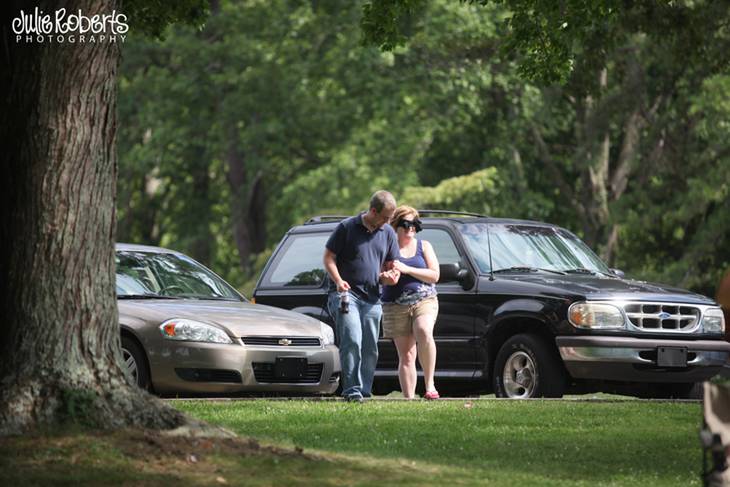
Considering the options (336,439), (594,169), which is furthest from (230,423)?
(594,169)

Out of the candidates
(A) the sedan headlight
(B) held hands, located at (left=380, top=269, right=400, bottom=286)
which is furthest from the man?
(A) the sedan headlight

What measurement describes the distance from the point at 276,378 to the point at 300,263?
106 inches

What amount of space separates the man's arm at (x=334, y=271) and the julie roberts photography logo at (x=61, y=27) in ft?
13.6

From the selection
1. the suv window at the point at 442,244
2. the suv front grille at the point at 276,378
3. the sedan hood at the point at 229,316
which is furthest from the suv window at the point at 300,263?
the suv front grille at the point at 276,378

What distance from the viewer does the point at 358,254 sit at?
12906mm

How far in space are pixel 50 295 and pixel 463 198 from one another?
2677cm

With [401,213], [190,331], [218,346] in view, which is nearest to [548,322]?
[401,213]

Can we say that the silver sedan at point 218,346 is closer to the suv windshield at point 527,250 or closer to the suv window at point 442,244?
the suv window at point 442,244

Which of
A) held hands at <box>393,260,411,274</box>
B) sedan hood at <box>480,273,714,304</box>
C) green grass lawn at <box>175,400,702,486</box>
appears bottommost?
green grass lawn at <box>175,400,702,486</box>

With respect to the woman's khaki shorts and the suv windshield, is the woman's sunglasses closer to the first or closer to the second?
the woman's khaki shorts

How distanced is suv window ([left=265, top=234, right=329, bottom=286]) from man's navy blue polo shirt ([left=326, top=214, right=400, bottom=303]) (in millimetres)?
2677

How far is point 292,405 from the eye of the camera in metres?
12.5

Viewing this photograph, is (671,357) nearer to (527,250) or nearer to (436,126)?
(527,250)

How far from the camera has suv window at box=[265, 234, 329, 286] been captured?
15781 millimetres
